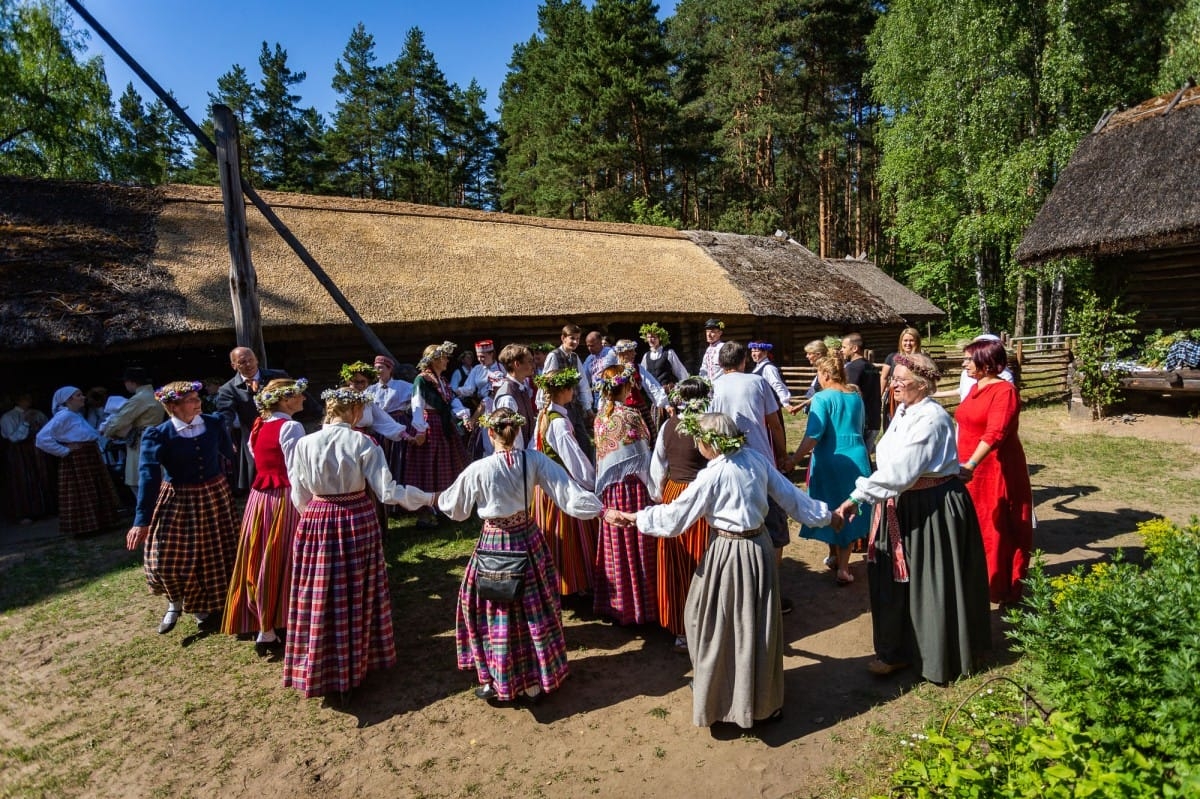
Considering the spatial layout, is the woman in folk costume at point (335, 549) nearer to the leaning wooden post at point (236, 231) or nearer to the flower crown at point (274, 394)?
the flower crown at point (274, 394)

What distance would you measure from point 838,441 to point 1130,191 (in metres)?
10.0

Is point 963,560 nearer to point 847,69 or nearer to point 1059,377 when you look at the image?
point 1059,377

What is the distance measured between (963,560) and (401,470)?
5100 mm

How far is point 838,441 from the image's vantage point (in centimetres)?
456

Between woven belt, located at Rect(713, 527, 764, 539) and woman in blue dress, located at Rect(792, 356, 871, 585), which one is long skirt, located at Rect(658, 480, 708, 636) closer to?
woven belt, located at Rect(713, 527, 764, 539)

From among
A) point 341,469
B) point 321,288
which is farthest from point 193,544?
point 321,288

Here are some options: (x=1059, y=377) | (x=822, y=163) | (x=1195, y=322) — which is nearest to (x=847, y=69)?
(x=822, y=163)

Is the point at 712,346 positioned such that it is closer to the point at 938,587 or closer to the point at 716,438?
the point at 938,587

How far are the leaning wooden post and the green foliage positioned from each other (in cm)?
1223

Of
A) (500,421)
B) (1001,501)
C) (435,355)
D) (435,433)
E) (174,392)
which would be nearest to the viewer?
(500,421)

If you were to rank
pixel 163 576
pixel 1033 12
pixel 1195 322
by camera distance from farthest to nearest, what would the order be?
pixel 1033 12 → pixel 1195 322 → pixel 163 576

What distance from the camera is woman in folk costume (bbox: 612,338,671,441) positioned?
15.4ft

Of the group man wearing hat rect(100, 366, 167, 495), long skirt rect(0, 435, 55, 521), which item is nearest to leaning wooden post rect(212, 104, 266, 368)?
man wearing hat rect(100, 366, 167, 495)

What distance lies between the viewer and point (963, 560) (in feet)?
10.9
